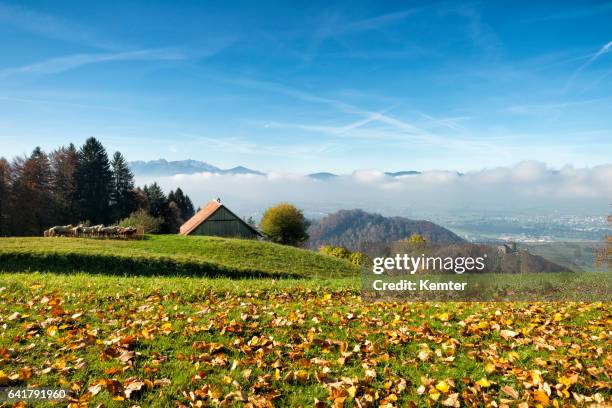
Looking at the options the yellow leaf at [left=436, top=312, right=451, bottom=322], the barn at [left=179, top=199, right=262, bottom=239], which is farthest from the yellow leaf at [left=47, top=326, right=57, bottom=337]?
the barn at [left=179, top=199, right=262, bottom=239]

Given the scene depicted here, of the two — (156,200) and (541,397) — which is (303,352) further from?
(156,200)

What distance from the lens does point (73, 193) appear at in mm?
66938

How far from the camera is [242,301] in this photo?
9.50m

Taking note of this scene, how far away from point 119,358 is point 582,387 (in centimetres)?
625

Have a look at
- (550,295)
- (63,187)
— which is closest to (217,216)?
(63,187)

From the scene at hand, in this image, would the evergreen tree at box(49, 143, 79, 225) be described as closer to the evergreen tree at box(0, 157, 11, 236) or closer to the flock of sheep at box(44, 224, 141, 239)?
the evergreen tree at box(0, 157, 11, 236)

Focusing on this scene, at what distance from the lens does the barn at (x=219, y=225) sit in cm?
4588

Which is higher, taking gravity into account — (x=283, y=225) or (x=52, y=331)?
(x=283, y=225)

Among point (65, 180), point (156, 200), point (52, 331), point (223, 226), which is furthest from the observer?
point (156, 200)

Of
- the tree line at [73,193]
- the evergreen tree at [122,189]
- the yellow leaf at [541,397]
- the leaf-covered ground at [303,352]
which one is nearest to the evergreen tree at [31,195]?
the tree line at [73,193]

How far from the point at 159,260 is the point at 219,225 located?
995 inches

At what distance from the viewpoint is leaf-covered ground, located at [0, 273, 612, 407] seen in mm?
5152

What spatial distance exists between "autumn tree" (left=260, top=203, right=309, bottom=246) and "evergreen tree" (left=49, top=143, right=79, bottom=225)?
29.8 meters

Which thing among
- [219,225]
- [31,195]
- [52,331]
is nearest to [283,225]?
[219,225]
